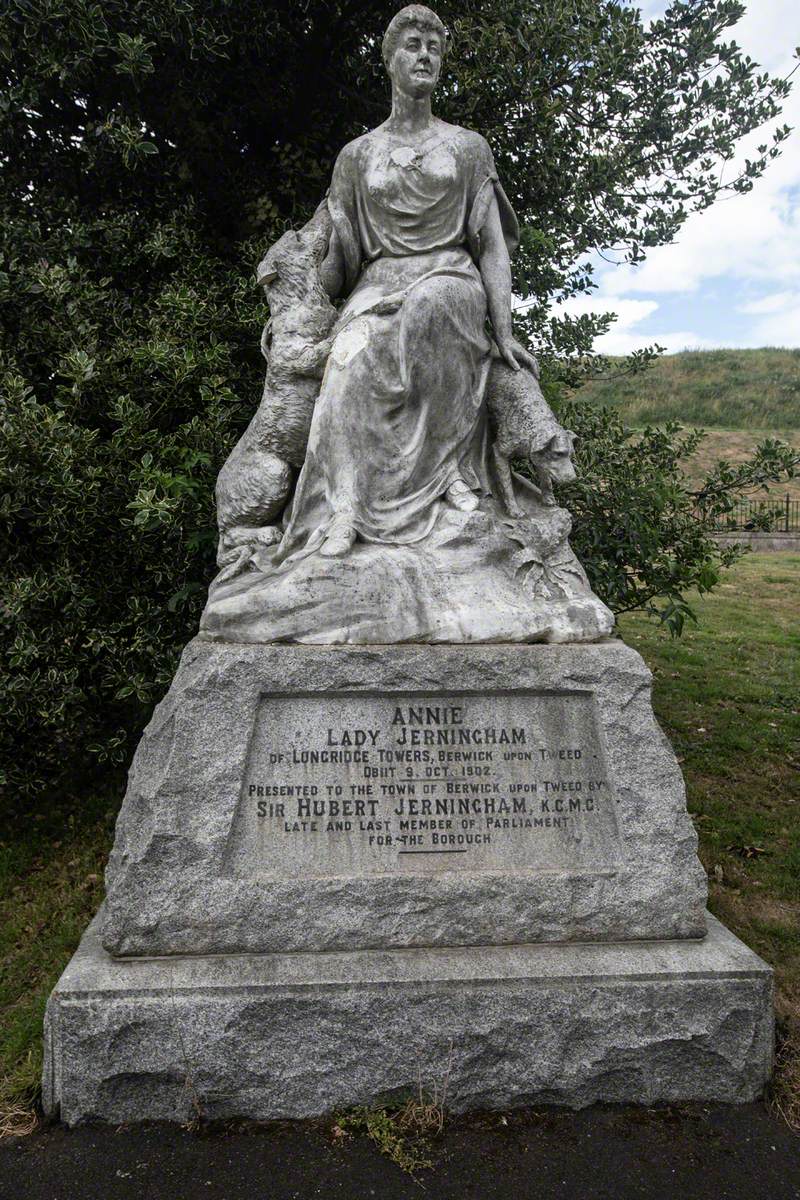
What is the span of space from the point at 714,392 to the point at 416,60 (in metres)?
32.2

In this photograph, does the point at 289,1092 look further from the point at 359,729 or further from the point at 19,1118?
the point at 359,729

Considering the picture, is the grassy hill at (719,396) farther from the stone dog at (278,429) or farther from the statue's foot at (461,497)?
the statue's foot at (461,497)

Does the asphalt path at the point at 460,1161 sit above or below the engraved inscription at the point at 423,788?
below

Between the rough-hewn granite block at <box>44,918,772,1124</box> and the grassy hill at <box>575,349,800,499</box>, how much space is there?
904 inches

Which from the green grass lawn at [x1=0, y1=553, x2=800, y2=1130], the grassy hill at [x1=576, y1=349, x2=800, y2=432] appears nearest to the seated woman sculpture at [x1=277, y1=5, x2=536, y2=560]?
the green grass lawn at [x1=0, y1=553, x2=800, y2=1130]

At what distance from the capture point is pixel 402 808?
10.7ft

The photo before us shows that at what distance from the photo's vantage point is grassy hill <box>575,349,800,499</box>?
2802 centimetres

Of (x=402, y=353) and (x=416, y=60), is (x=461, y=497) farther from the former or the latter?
(x=416, y=60)

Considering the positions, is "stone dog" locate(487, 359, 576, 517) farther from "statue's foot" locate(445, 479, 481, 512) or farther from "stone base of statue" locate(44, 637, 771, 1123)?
"stone base of statue" locate(44, 637, 771, 1123)

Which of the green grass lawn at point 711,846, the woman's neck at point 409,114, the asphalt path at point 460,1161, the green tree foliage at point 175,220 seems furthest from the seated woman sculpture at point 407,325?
the green grass lawn at point 711,846

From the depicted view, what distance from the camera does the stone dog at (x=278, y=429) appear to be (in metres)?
3.84

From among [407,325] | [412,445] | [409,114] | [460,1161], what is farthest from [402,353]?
[460,1161]

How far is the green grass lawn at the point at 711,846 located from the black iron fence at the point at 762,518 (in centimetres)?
119

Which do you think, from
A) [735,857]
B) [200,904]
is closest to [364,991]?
[200,904]
